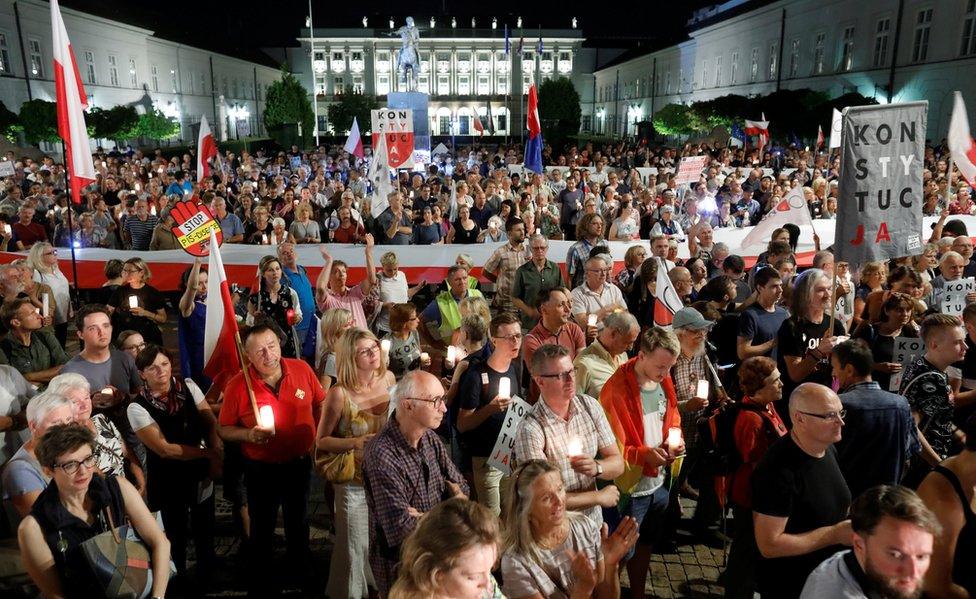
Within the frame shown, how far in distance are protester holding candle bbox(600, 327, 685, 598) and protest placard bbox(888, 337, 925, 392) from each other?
1.96 meters

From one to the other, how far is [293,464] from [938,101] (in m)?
37.4

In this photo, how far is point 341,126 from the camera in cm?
6969

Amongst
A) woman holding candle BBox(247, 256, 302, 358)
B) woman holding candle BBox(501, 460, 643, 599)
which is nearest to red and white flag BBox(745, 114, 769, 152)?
woman holding candle BBox(247, 256, 302, 358)

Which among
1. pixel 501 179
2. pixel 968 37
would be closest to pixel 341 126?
pixel 968 37

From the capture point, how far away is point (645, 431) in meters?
4.19

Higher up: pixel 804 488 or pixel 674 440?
pixel 804 488

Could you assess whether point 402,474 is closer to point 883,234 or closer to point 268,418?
point 268,418

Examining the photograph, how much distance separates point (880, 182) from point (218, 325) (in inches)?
194

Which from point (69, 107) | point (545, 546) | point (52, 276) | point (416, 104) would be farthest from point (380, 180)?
point (416, 104)

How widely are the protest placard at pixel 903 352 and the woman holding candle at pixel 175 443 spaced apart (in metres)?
4.65

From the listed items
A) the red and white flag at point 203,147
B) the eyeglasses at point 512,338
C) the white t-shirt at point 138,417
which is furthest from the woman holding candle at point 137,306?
the red and white flag at point 203,147

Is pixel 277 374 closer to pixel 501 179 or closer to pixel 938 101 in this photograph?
pixel 501 179

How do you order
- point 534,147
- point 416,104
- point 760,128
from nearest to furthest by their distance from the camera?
point 534,147, point 760,128, point 416,104

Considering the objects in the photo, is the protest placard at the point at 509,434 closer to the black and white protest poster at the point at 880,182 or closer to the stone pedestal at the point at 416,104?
the black and white protest poster at the point at 880,182
